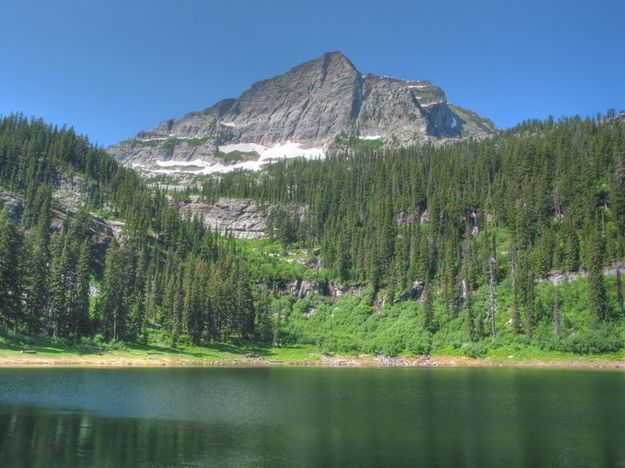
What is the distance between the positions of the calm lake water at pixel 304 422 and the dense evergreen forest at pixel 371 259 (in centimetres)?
3350

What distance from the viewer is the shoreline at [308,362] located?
74312mm

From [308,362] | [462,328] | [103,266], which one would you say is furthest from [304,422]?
[103,266]

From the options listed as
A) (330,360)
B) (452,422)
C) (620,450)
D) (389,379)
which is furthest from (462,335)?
(620,450)

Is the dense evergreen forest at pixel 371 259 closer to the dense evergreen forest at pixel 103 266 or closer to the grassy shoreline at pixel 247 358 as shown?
the dense evergreen forest at pixel 103 266

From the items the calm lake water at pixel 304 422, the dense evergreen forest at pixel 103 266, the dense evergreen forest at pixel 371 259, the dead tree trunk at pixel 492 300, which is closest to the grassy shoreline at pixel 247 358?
the dense evergreen forest at pixel 371 259

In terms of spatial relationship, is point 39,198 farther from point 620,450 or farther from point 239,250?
point 620,450

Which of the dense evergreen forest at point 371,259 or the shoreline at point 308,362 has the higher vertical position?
the dense evergreen forest at point 371,259

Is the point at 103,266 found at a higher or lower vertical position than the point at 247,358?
higher

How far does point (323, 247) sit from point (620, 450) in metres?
142

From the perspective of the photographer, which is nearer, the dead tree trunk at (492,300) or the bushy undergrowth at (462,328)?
the bushy undergrowth at (462,328)

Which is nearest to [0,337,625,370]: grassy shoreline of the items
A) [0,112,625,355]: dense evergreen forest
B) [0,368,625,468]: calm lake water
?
[0,112,625,355]: dense evergreen forest

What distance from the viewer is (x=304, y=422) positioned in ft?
127

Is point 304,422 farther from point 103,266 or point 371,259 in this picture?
point 103,266

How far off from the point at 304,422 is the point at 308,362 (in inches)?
2548
